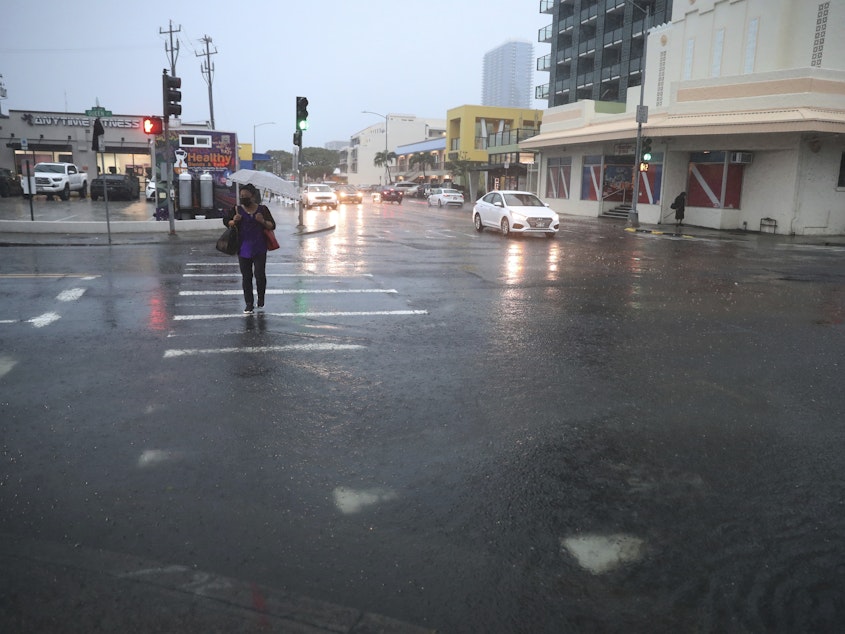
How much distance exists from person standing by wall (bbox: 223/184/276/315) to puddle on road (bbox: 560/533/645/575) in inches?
267

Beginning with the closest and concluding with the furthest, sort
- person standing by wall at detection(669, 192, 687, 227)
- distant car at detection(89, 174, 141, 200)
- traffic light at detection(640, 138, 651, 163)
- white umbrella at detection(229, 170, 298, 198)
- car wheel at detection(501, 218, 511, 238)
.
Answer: white umbrella at detection(229, 170, 298, 198)
car wheel at detection(501, 218, 511, 238)
traffic light at detection(640, 138, 651, 163)
person standing by wall at detection(669, 192, 687, 227)
distant car at detection(89, 174, 141, 200)

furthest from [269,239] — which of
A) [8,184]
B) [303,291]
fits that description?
[8,184]

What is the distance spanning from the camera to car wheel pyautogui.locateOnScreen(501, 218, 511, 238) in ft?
78.3

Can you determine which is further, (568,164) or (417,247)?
(568,164)

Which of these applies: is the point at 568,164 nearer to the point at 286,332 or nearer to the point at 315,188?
the point at 315,188

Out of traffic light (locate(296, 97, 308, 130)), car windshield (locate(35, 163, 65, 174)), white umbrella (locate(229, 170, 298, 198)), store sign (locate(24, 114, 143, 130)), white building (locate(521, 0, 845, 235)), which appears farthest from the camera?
store sign (locate(24, 114, 143, 130))

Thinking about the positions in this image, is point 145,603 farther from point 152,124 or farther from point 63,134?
point 63,134

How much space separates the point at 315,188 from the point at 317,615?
42889mm

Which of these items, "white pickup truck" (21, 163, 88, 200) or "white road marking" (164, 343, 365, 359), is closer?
"white road marking" (164, 343, 365, 359)

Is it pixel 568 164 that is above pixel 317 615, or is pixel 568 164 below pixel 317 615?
above

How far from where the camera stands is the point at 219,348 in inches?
300

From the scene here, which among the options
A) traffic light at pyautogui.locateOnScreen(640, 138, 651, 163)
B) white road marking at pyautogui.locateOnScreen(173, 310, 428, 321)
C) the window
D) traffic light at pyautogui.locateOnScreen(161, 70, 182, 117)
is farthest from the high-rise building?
white road marking at pyautogui.locateOnScreen(173, 310, 428, 321)

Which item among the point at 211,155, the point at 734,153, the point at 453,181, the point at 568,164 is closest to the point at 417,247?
the point at 211,155

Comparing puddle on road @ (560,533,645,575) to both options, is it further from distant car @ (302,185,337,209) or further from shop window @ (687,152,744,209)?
distant car @ (302,185,337,209)
